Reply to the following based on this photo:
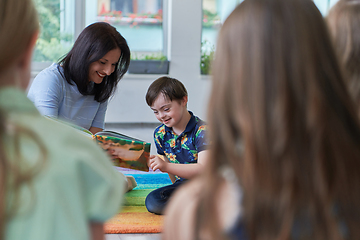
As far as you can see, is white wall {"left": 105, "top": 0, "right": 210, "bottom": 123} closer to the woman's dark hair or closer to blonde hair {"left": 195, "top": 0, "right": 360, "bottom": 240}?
the woman's dark hair

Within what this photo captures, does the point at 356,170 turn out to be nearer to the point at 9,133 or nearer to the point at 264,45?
the point at 264,45

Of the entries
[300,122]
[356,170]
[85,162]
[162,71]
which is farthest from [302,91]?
[162,71]

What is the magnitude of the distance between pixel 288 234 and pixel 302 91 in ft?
0.68

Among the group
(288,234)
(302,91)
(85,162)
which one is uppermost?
(302,91)

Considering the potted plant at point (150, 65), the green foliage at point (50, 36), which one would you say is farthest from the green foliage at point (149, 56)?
the green foliage at point (50, 36)

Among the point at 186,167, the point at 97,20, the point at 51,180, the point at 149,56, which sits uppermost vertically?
the point at 97,20

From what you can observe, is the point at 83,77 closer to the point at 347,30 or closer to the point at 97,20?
the point at 347,30

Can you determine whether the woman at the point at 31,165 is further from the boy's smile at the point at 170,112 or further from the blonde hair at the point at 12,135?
the boy's smile at the point at 170,112

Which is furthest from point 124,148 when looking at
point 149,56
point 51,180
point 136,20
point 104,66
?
point 136,20

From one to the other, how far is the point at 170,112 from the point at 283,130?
57.5 inches

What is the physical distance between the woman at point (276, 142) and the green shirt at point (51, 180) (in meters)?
0.14

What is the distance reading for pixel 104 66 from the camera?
2.05 m

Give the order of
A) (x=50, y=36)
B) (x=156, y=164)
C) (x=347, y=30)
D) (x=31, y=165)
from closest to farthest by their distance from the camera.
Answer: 1. (x=31, y=165)
2. (x=347, y=30)
3. (x=156, y=164)
4. (x=50, y=36)

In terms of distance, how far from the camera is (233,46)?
0.57 m
